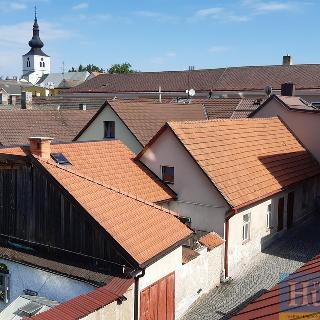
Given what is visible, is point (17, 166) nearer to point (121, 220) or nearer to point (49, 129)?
point (121, 220)

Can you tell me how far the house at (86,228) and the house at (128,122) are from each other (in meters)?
10.9

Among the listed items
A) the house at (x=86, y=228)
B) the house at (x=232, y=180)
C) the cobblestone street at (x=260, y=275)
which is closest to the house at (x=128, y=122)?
the house at (x=232, y=180)

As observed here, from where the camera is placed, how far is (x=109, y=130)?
27391 millimetres

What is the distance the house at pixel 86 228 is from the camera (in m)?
12.3

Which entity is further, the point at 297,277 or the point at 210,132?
the point at 210,132

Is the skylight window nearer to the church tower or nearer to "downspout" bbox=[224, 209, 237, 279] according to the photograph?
"downspout" bbox=[224, 209, 237, 279]

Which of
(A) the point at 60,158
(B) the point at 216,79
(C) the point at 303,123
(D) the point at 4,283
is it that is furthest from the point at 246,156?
(B) the point at 216,79

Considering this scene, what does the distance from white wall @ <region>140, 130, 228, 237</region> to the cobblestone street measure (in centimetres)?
201

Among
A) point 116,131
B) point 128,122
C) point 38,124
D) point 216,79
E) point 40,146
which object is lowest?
point 40,146

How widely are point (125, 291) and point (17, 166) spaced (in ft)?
18.3

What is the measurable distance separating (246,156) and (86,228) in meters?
9.90

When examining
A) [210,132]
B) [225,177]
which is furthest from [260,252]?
[210,132]

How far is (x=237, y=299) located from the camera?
14922 mm

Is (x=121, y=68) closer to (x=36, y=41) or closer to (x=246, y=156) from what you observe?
(x=36, y=41)
